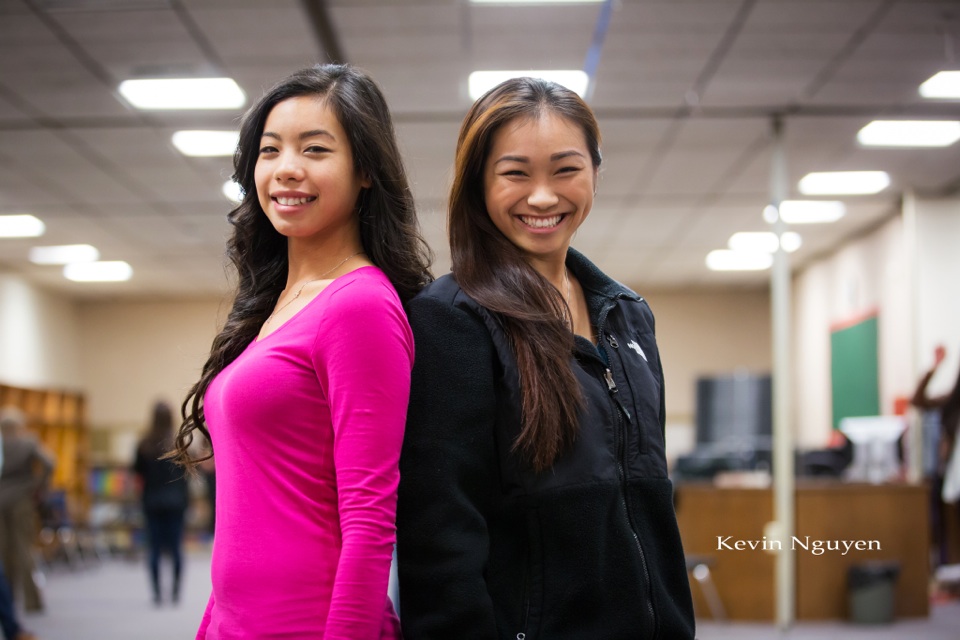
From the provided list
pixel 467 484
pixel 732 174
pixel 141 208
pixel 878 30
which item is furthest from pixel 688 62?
pixel 141 208

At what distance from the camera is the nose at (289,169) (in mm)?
1385

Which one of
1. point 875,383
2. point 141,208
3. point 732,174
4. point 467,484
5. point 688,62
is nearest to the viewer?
point 467,484

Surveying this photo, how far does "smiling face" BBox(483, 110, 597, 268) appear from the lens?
136 centimetres

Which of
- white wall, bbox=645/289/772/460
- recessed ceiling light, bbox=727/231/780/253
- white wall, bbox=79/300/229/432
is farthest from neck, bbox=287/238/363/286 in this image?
white wall, bbox=79/300/229/432

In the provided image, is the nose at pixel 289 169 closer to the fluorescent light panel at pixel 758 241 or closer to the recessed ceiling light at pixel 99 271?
the fluorescent light panel at pixel 758 241

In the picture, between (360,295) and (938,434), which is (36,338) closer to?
(938,434)

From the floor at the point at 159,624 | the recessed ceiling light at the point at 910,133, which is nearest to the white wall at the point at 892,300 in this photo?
the recessed ceiling light at the point at 910,133

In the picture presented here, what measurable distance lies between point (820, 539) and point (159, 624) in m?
4.32

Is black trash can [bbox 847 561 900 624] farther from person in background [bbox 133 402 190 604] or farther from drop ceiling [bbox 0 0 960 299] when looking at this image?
person in background [bbox 133 402 190 604]

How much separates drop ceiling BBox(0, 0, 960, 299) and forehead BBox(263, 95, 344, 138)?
1550mm

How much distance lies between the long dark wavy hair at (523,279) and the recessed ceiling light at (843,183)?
6.69 m

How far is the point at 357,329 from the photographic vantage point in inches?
49.4

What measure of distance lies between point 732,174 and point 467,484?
680 centimetres

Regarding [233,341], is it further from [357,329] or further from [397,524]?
[397,524]
